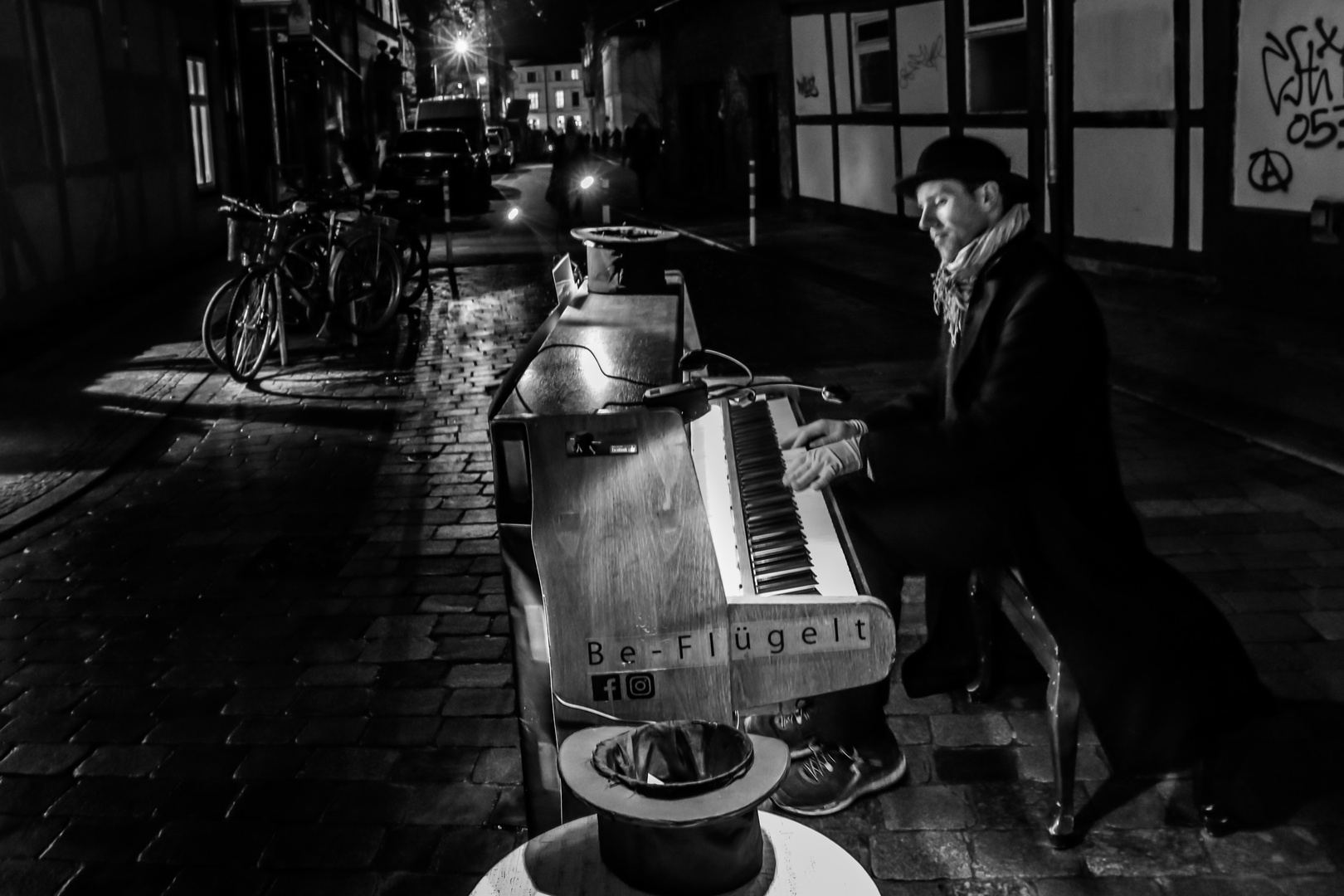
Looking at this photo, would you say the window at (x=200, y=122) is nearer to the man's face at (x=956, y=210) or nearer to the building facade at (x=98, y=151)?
the building facade at (x=98, y=151)

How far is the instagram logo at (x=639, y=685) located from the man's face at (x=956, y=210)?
134cm

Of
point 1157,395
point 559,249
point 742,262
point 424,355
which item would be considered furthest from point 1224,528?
point 559,249

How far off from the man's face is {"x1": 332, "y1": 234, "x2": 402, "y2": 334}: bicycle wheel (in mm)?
8508

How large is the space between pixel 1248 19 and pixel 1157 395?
429 centimetres

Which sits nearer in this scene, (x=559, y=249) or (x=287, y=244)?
(x=287, y=244)

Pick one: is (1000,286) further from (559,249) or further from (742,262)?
(559,249)

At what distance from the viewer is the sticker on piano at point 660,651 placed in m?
2.52

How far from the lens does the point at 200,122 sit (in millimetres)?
19922

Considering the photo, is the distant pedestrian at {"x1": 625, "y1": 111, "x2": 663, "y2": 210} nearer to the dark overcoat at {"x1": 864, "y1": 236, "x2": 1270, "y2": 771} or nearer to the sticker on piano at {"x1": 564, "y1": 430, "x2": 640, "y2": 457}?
the dark overcoat at {"x1": 864, "y1": 236, "x2": 1270, "y2": 771}

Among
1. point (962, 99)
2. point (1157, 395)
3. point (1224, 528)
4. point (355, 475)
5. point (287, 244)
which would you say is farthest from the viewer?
point (962, 99)

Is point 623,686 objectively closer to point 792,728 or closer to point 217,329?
point 792,728

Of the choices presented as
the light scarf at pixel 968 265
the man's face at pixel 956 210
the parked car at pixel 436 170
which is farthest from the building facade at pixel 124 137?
the man's face at pixel 956 210

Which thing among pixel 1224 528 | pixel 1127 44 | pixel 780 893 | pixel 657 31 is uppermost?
pixel 657 31

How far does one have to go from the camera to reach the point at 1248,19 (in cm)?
1078
